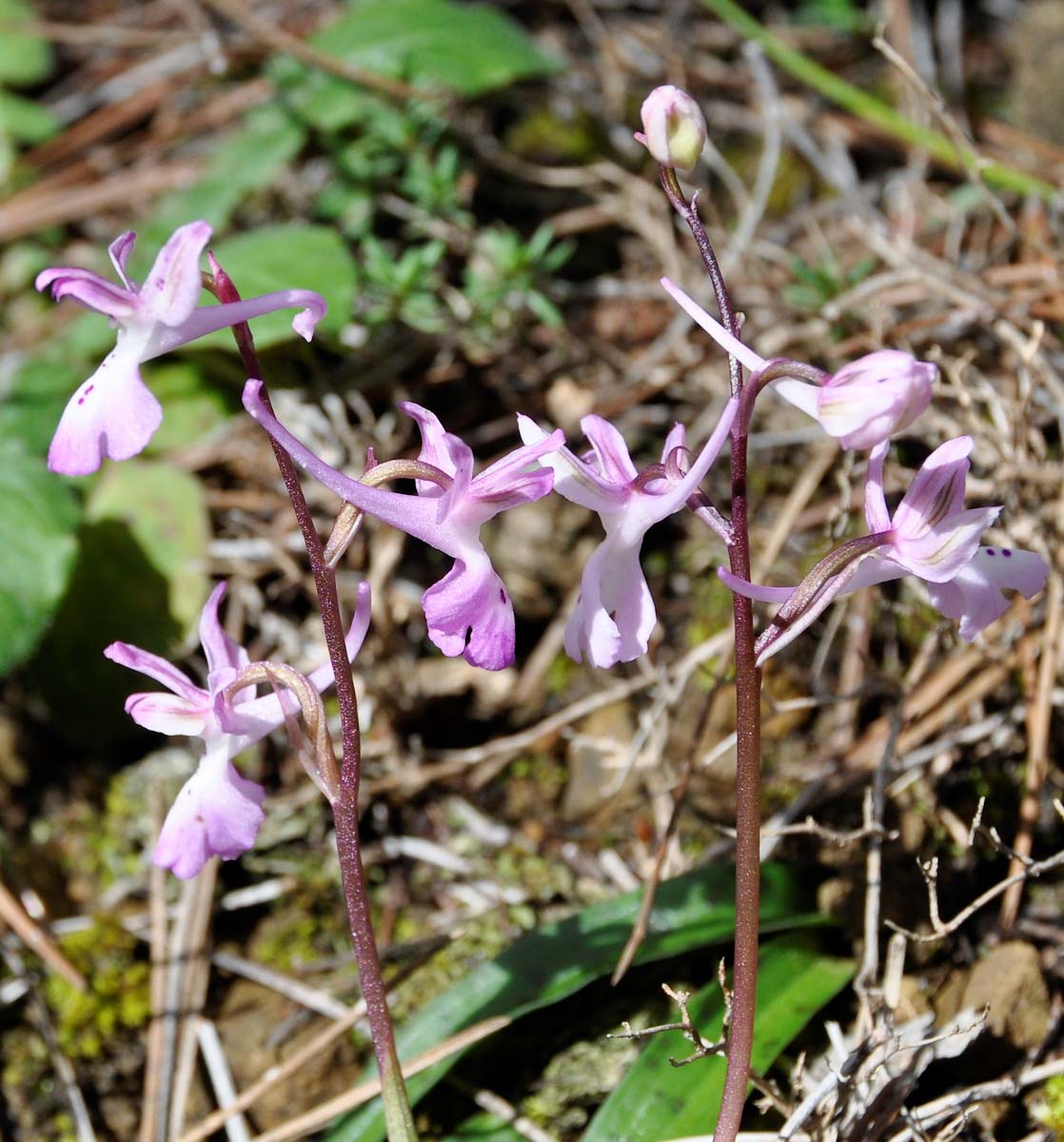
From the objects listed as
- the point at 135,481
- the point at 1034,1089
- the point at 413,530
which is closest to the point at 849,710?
the point at 1034,1089

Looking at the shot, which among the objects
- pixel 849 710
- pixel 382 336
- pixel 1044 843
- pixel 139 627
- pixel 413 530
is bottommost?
pixel 1044 843

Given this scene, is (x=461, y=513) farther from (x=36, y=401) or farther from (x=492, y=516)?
(x=36, y=401)

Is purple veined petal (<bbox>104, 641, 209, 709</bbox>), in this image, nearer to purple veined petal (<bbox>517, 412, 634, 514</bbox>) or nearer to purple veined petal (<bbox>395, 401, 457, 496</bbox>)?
purple veined petal (<bbox>395, 401, 457, 496</bbox>)

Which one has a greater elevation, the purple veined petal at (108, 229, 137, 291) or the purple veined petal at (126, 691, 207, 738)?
the purple veined petal at (108, 229, 137, 291)

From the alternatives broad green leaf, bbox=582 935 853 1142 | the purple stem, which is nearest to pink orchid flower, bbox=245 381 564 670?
the purple stem

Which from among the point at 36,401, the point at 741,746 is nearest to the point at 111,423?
the point at 741,746

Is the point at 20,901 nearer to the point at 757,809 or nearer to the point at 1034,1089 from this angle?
the point at 757,809

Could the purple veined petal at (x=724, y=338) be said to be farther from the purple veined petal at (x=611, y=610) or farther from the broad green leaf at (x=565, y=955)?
the broad green leaf at (x=565, y=955)
